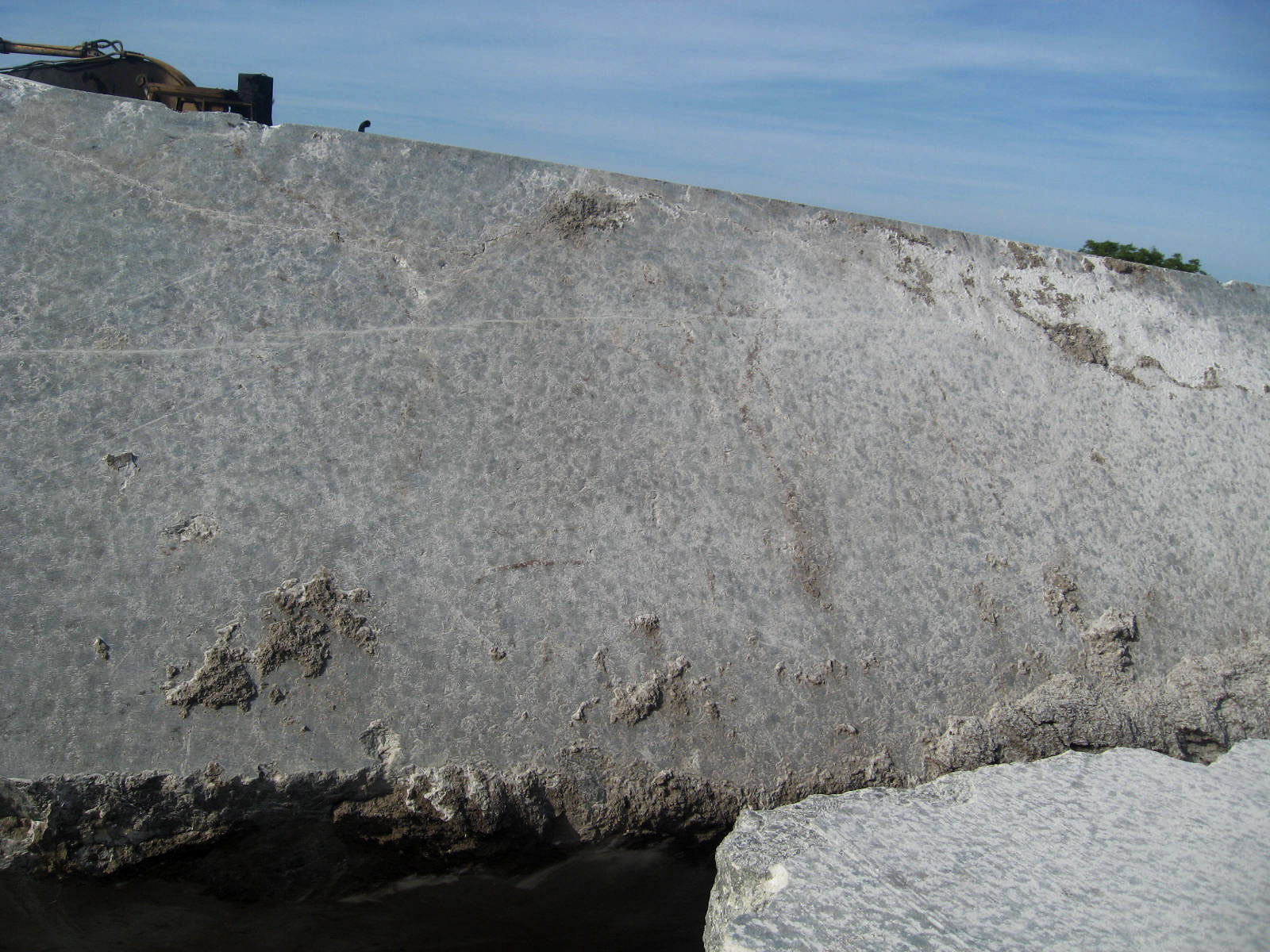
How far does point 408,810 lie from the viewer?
3.41 feet

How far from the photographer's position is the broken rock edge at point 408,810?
972 millimetres

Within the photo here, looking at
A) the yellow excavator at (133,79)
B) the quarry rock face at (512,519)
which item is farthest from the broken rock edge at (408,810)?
the yellow excavator at (133,79)

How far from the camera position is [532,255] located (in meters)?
1.28

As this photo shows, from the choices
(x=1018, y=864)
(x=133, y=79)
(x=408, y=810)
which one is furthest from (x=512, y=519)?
(x=133, y=79)

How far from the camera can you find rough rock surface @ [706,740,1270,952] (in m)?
0.88

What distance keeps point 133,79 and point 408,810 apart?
893 centimetres

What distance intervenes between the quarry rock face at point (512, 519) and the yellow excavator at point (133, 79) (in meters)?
7.51

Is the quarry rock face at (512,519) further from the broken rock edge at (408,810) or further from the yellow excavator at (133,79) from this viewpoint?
the yellow excavator at (133,79)

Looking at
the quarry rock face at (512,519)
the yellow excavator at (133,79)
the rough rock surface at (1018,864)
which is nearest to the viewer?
the rough rock surface at (1018,864)

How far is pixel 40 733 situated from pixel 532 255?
82 centimetres

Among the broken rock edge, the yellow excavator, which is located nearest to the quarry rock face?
the broken rock edge

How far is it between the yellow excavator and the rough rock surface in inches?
321

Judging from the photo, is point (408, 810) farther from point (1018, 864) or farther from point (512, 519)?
point (1018, 864)

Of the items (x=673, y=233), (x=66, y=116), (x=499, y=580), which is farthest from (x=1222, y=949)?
(x=66, y=116)
